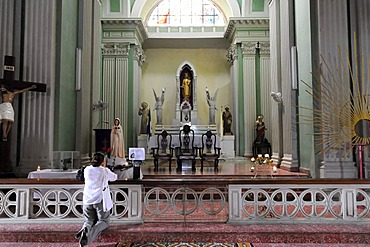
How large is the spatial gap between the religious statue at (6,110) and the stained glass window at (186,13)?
41.3 feet

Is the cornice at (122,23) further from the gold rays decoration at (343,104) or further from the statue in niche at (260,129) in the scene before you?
the gold rays decoration at (343,104)

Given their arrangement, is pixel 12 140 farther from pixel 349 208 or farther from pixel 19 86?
pixel 349 208

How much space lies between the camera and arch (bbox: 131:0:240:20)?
16484 mm

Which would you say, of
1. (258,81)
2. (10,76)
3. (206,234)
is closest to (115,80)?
(258,81)

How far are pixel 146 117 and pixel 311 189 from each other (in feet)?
35.5

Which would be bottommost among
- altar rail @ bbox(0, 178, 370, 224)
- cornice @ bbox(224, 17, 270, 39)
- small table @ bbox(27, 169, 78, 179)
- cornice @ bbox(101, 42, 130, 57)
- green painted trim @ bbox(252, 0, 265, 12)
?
altar rail @ bbox(0, 178, 370, 224)

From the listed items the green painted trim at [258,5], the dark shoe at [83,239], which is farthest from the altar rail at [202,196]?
the green painted trim at [258,5]

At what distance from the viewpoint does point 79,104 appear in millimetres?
9055

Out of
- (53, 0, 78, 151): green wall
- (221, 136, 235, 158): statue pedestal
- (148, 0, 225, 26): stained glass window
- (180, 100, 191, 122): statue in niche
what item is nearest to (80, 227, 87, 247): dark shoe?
(53, 0, 78, 151): green wall

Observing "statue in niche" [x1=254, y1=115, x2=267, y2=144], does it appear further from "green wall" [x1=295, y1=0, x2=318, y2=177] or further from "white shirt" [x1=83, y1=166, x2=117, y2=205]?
"white shirt" [x1=83, y1=166, x2=117, y2=205]

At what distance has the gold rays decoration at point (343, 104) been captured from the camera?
6.85 meters

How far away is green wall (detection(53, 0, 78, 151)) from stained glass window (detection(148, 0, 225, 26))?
9551mm

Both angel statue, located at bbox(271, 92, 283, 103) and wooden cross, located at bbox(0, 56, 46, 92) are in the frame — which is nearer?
wooden cross, located at bbox(0, 56, 46, 92)

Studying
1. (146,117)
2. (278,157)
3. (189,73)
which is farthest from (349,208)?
(189,73)
